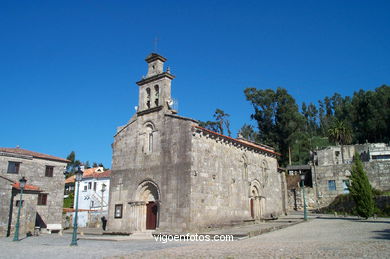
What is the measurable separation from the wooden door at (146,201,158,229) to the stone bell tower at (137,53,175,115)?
7245 millimetres

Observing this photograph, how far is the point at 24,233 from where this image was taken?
23.2 metres

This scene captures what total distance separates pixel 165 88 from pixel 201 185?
8.03 m

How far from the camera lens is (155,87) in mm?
24516

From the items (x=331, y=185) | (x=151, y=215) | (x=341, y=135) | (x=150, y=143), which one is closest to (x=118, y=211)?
(x=151, y=215)

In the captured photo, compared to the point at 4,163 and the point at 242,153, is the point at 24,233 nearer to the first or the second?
the point at 4,163

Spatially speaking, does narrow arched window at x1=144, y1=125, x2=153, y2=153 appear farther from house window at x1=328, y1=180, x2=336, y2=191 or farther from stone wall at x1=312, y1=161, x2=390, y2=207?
house window at x1=328, y1=180, x2=336, y2=191

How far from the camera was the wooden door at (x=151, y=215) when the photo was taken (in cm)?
2239

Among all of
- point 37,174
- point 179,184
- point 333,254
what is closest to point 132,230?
point 179,184

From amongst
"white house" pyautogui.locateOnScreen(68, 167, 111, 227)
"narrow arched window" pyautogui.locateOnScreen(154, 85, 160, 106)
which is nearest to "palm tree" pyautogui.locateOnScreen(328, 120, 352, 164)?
"narrow arched window" pyautogui.locateOnScreen(154, 85, 160, 106)

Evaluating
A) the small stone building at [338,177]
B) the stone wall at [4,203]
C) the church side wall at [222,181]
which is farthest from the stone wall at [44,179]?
the small stone building at [338,177]

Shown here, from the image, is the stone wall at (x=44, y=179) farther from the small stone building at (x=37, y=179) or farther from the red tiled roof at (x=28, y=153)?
the red tiled roof at (x=28, y=153)

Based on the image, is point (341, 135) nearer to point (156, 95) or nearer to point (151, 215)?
point (156, 95)

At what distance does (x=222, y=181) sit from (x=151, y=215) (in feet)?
19.3

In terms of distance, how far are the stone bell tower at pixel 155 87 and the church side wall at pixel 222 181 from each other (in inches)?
172
